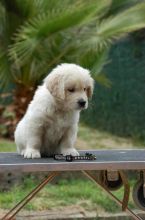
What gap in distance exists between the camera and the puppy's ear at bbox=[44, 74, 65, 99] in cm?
591

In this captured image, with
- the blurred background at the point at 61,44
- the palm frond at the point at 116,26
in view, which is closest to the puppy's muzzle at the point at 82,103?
the blurred background at the point at 61,44

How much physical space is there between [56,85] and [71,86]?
0.13 m

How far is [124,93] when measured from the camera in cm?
1423

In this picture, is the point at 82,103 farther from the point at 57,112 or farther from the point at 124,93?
the point at 124,93

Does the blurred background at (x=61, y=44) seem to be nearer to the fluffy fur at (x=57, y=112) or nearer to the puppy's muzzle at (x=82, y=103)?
the fluffy fur at (x=57, y=112)

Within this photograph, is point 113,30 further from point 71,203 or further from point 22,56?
point 71,203

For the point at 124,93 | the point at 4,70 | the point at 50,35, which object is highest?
the point at 50,35

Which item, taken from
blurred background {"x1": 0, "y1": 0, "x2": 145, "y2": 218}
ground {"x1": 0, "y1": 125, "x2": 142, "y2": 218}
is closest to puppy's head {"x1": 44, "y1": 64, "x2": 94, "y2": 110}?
ground {"x1": 0, "y1": 125, "x2": 142, "y2": 218}

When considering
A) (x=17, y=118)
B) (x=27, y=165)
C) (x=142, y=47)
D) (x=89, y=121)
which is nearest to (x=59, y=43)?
(x=17, y=118)

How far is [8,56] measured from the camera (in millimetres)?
11336

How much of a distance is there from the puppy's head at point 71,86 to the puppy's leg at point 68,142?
1.09ft

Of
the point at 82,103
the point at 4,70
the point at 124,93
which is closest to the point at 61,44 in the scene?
the point at 4,70

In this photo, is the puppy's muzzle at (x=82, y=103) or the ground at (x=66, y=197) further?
the ground at (x=66, y=197)

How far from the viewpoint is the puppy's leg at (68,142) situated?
6250 millimetres
